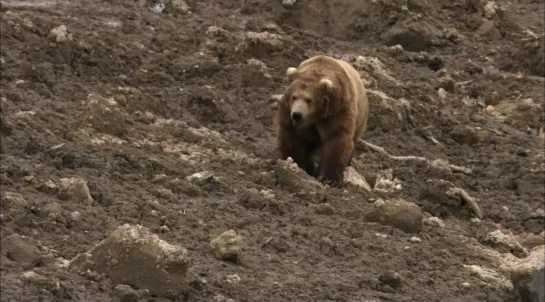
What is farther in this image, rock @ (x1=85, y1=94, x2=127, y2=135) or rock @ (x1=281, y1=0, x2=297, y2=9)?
rock @ (x1=281, y1=0, x2=297, y2=9)

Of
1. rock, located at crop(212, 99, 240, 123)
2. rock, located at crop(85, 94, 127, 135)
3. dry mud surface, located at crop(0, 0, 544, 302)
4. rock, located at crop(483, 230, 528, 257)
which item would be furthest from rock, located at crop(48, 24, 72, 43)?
rock, located at crop(483, 230, 528, 257)

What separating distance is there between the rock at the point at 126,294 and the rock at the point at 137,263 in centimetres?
9

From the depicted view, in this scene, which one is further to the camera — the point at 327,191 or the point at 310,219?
the point at 327,191

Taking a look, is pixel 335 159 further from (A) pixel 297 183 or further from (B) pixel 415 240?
(B) pixel 415 240

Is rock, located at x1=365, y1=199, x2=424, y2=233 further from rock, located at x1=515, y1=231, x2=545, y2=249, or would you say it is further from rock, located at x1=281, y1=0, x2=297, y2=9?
rock, located at x1=281, y1=0, x2=297, y2=9

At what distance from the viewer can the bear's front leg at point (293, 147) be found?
30.0ft

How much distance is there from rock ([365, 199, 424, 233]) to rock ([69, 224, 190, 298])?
250 centimetres

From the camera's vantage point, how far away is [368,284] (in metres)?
6.41

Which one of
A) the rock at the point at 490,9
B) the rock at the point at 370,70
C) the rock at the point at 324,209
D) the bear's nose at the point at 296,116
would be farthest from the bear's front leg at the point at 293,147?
the rock at the point at 490,9

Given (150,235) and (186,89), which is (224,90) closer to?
(186,89)

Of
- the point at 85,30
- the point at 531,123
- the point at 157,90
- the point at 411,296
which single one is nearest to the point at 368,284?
the point at 411,296

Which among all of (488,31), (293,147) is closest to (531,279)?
(293,147)

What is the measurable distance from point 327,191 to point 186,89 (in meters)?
2.19

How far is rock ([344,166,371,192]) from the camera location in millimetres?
8992
